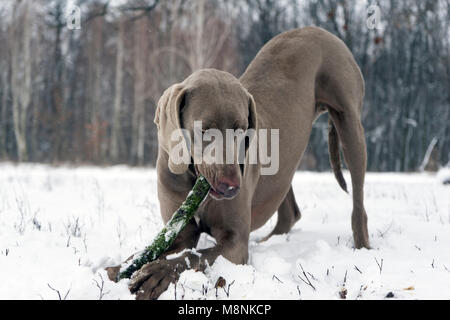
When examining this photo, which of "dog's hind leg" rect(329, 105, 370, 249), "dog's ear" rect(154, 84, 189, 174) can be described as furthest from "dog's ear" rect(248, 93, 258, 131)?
"dog's hind leg" rect(329, 105, 370, 249)

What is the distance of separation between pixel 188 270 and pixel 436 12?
16797 millimetres

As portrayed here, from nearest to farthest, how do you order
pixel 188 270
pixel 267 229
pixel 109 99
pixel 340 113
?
1. pixel 188 270
2. pixel 340 113
3. pixel 267 229
4. pixel 109 99

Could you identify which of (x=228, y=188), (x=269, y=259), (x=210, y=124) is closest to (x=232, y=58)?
(x=269, y=259)

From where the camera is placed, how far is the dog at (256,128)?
2.09 m

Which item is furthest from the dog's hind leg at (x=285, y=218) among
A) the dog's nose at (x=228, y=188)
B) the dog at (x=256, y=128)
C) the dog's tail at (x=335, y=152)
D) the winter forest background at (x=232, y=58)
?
the winter forest background at (x=232, y=58)

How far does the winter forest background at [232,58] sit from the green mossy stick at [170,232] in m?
11.3

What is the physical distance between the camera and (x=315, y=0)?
16906 mm

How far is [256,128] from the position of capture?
2436 mm

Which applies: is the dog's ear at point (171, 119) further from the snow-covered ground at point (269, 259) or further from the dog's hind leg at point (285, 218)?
the dog's hind leg at point (285, 218)

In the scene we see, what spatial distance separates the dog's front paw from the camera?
1795 millimetres

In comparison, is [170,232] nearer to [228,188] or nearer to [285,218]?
[228,188]

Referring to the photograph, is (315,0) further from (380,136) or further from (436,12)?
(380,136)

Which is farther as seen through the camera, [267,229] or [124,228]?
[267,229]
